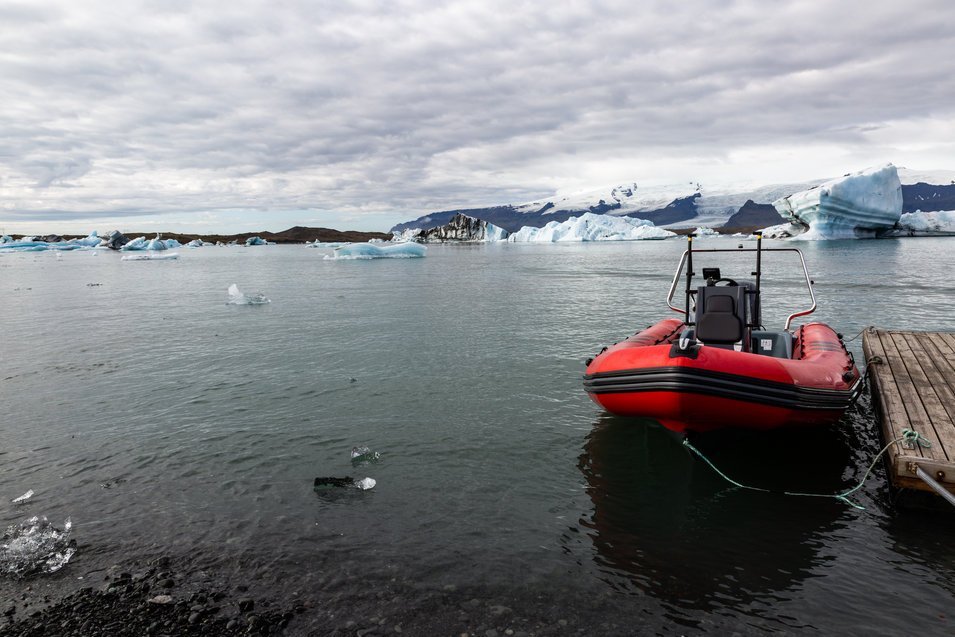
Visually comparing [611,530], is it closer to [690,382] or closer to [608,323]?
[690,382]

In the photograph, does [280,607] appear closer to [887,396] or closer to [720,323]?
[720,323]

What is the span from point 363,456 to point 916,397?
6.56 metres

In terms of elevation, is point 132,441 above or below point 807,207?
below

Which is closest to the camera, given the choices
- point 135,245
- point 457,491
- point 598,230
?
point 457,491

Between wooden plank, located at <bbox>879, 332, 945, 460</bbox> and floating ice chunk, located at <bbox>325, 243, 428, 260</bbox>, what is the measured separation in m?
50.6

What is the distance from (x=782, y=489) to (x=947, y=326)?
525 inches

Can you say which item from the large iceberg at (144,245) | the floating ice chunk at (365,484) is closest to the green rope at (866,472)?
the floating ice chunk at (365,484)

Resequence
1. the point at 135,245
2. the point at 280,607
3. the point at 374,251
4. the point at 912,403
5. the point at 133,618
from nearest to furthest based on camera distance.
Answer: the point at 133,618
the point at 280,607
the point at 912,403
the point at 374,251
the point at 135,245

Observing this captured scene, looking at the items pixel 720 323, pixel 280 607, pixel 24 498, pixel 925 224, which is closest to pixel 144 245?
pixel 24 498

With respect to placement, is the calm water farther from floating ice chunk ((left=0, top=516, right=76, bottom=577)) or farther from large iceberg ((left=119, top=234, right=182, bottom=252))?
large iceberg ((left=119, top=234, right=182, bottom=252))

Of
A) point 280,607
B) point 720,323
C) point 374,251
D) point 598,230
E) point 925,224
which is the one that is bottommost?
point 280,607

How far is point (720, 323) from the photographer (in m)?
7.77

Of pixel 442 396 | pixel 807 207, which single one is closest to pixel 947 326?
pixel 442 396

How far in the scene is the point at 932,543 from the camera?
487 cm
